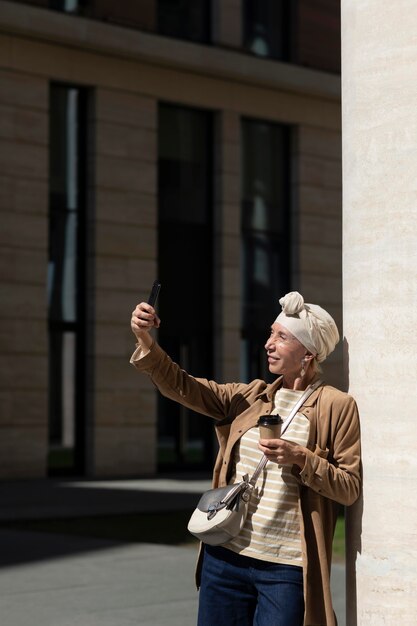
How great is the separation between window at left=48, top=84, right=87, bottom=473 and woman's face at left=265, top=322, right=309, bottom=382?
65.8 ft

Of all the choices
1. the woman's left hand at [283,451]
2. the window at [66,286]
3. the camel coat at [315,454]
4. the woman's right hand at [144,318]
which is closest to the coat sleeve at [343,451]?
the camel coat at [315,454]

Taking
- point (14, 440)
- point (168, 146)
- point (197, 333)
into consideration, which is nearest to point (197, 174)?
point (168, 146)

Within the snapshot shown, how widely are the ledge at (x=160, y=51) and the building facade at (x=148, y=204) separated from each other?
A: 40 millimetres

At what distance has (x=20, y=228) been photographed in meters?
24.0

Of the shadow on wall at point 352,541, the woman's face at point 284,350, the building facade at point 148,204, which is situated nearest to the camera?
the woman's face at point 284,350

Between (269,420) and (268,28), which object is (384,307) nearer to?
(269,420)

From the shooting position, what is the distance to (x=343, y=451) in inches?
187

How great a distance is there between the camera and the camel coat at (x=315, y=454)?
4.61 metres

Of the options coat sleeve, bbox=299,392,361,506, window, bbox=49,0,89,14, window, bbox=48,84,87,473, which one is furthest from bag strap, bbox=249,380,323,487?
window, bbox=49,0,89,14

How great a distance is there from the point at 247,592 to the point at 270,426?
751mm

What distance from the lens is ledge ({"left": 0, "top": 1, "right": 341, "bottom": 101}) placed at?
2396 cm

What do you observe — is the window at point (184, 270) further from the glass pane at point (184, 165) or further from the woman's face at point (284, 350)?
the woman's face at point (284, 350)

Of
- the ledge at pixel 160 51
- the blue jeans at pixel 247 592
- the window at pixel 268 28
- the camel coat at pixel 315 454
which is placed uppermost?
the window at pixel 268 28

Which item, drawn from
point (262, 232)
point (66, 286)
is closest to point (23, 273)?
point (66, 286)
